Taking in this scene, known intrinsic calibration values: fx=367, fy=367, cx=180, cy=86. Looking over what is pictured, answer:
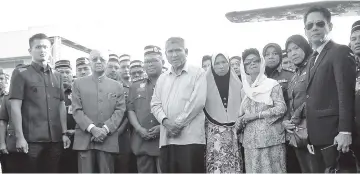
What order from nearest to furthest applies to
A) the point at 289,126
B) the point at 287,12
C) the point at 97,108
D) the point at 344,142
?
the point at 344,142
the point at 289,126
the point at 97,108
the point at 287,12

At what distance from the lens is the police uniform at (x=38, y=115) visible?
423 cm

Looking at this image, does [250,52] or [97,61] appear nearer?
[250,52]

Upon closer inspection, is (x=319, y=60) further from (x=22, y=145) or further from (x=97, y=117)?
(x=22, y=145)

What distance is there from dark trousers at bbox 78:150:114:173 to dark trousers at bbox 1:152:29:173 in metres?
0.65

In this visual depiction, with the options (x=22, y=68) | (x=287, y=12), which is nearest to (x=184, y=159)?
(x=22, y=68)

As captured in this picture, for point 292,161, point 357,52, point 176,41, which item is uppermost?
point 176,41

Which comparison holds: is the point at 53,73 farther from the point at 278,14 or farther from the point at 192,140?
the point at 278,14

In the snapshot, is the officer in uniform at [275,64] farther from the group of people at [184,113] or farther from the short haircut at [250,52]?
the short haircut at [250,52]

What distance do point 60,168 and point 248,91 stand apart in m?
2.75

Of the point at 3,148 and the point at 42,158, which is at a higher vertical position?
the point at 3,148

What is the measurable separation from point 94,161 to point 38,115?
33.7 inches

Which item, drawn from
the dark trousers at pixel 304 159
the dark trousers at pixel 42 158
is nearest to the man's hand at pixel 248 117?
the dark trousers at pixel 304 159

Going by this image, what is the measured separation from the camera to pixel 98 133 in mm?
4289

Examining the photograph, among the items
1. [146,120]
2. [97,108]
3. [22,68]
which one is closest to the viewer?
[22,68]
